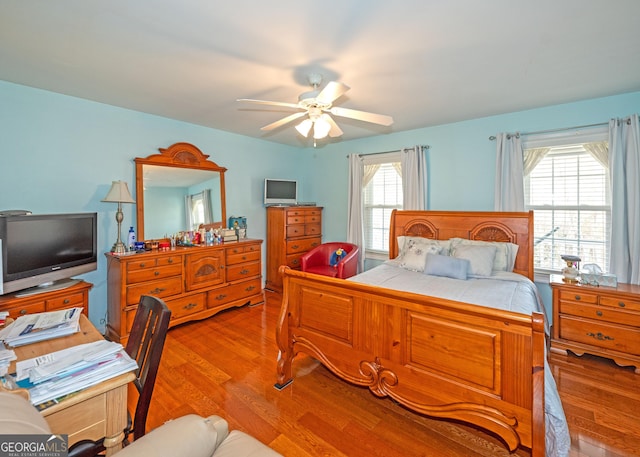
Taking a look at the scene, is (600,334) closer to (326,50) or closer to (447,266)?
(447,266)

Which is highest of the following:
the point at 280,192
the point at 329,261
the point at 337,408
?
the point at 280,192

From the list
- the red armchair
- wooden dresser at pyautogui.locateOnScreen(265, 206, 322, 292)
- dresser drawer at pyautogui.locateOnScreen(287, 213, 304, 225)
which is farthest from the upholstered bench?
dresser drawer at pyautogui.locateOnScreen(287, 213, 304, 225)

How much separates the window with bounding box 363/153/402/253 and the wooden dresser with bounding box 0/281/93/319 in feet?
12.1

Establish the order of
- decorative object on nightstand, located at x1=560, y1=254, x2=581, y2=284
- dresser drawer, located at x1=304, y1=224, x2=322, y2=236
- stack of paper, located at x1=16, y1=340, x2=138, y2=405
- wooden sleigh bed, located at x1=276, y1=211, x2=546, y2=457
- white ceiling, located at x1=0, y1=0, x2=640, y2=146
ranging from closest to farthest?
stack of paper, located at x1=16, y1=340, x2=138, y2=405 → wooden sleigh bed, located at x1=276, y1=211, x2=546, y2=457 → white ceiling, located at x1=0, y1=0, x2=640, y2=146 → decorative object on nightstand, located at x1=560, y1=254, x2=581, y2=284 → dresser drawer, located at x1=304, y1=224, x2=322, y2=236

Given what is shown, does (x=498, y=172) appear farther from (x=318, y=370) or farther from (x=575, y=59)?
(x=318, y=370)

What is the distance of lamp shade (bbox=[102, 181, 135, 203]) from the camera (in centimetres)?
298

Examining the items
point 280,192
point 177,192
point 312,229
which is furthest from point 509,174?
point 177,192

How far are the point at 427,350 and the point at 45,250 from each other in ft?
10.4

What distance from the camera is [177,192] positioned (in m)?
3.80

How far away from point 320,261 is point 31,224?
131 inches

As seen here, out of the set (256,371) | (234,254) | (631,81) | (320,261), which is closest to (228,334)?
(256,371)

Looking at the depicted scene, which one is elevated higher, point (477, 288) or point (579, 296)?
point (477, 288)

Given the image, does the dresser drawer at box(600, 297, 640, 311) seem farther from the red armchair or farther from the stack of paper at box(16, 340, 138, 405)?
the stack of paper at box(16, 340, 138, 405)

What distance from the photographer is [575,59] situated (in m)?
2.20
